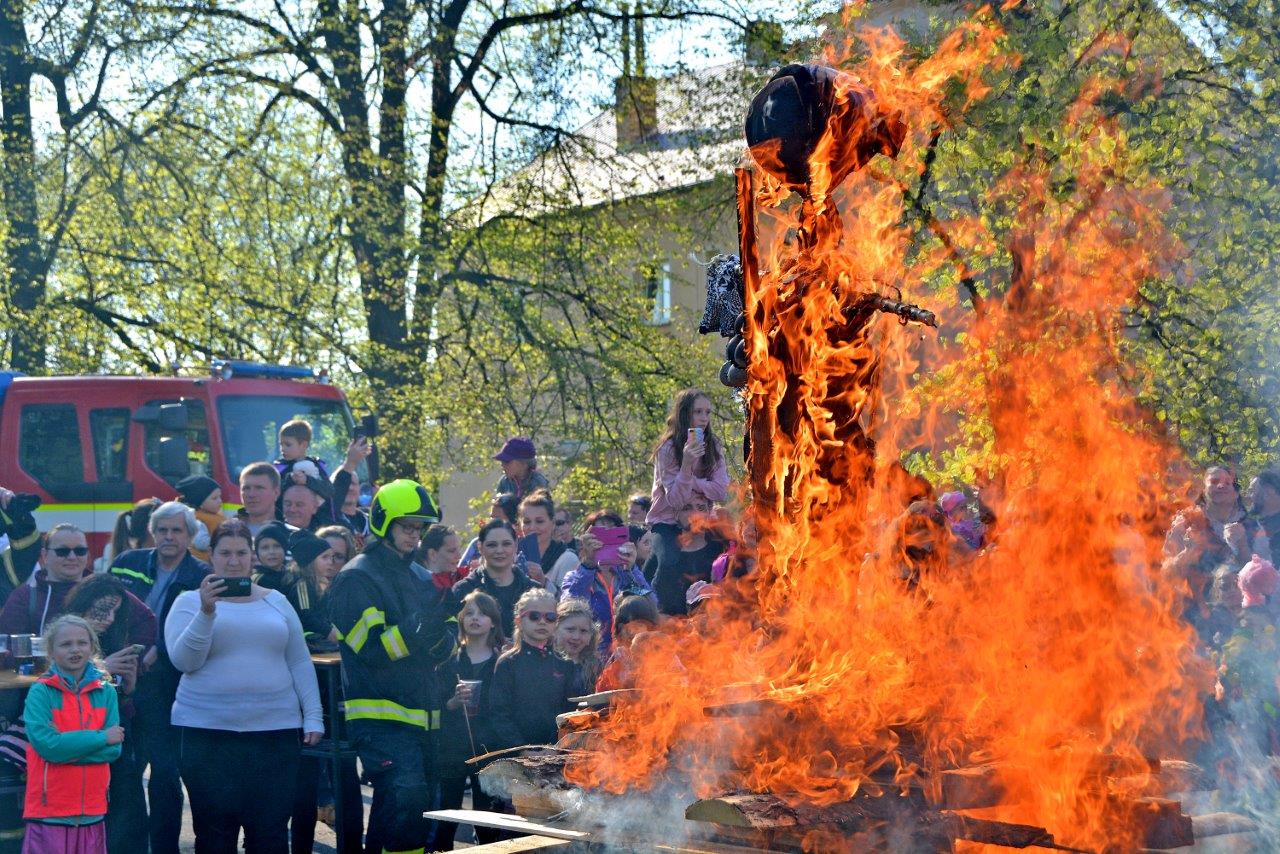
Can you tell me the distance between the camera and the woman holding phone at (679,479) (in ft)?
28.3

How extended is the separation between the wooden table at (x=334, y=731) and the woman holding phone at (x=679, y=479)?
190 cm

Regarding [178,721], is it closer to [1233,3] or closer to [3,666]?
[3,666]

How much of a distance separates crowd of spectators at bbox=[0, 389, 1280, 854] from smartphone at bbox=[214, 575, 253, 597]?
15 mm

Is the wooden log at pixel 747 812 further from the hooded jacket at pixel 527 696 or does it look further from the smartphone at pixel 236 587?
the smartphone at pixel 236 587

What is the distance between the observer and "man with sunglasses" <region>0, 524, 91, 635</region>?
841cm

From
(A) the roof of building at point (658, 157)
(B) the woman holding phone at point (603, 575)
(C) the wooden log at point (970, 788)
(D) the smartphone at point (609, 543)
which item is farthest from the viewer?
(A) the roof of building at point (658, 157)

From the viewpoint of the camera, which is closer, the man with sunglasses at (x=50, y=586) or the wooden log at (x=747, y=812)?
the wooden log at (x=747, y=812)

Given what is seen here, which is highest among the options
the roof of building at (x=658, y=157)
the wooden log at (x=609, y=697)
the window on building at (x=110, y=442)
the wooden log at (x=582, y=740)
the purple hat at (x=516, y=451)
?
the roof of building at (x=658, y=157)

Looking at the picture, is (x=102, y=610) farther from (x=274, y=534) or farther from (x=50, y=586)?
(x=274, y=534)

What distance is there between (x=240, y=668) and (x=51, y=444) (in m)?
9.20

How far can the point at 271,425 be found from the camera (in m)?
15.6

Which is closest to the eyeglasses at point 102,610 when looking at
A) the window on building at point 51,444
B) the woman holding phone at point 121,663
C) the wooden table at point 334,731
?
the woman holding phone at point 121,663

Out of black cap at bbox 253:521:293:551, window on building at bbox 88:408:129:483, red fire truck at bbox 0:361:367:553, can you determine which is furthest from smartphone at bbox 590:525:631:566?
window on building at bbox 88:408:129:483

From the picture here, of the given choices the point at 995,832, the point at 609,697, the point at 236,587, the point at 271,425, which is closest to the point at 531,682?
the point at 236,587
